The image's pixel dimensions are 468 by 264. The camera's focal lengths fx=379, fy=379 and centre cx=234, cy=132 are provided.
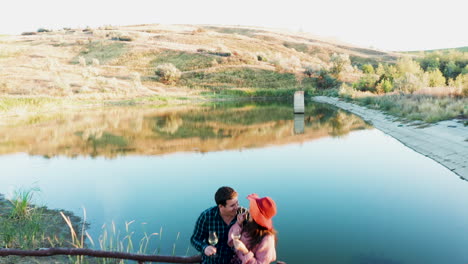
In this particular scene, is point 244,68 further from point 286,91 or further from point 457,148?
point 457,148

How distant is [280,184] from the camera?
11.9 metres

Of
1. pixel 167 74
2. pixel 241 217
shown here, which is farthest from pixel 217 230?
pixel 167 74

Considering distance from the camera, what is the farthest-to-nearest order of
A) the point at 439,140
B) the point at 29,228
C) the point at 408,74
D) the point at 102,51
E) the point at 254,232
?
the point at 102,51 < the point at 408,74 < the point at 439,140 < the point at 29,228 < the point at 254,232

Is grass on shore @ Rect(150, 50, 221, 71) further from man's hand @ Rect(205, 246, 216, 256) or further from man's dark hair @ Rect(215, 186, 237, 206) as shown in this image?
man's hand @ Rect(205, 246, 216, 256)

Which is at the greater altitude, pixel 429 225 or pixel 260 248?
pixel 260 248

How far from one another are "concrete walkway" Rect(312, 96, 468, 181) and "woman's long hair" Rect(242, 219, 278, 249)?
35.6ft

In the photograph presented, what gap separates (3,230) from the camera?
7.52 metres

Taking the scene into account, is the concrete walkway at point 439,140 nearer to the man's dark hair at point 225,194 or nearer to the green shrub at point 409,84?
the man's dark hair at point 225,194

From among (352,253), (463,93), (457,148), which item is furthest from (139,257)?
(463,93)

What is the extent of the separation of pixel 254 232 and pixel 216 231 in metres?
0.63

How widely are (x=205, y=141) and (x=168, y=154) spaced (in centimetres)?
368

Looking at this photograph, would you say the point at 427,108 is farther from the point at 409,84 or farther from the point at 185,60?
the point at 185,60

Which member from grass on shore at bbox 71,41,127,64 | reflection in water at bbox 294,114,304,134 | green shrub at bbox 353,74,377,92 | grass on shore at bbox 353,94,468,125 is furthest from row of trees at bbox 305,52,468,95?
grass on shore at bbox 71,41,127,64

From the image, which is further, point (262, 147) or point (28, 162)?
point (262, 147)
